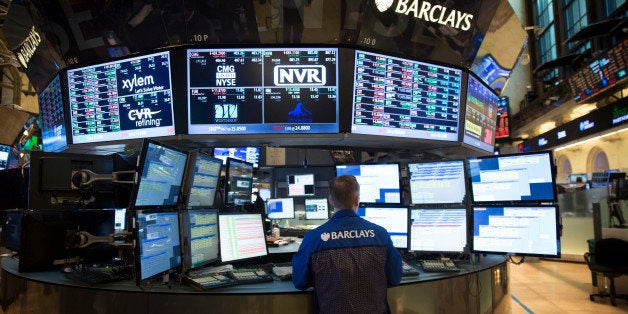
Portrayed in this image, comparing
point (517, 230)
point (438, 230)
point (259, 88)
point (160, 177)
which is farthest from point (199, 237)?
point (517, 230)

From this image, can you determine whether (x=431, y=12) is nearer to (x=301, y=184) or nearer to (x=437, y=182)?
(x=437, y=182)

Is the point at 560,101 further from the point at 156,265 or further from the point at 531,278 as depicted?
the point at 156,265

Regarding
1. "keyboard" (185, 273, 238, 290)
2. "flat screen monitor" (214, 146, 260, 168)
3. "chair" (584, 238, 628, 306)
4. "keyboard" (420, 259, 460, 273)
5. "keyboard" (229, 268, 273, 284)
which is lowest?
"chair" (584, 238, 628, 306)

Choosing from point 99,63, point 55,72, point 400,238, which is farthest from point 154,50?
point 400,238

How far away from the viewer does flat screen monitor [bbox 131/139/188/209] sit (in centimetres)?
223

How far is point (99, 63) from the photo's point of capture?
3.51m

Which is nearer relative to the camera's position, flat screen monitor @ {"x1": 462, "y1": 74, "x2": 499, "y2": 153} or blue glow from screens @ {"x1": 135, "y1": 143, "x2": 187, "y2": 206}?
blue glow from screens @ {"x1": 135, "y1": 143, "x2": 187, "y2": 206}

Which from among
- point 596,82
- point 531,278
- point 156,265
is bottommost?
point 531,278

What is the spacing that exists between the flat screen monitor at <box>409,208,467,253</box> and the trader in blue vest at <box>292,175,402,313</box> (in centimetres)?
108

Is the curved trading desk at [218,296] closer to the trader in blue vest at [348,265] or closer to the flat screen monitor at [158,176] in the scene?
the trader in blue vest at [348,265]

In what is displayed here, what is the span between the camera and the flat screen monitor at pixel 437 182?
323 centimetres

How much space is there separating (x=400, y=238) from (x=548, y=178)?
1111 millimetres

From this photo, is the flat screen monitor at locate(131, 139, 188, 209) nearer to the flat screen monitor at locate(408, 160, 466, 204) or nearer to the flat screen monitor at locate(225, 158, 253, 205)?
the flat screen monitor at locate(225, 158, 253, 205)

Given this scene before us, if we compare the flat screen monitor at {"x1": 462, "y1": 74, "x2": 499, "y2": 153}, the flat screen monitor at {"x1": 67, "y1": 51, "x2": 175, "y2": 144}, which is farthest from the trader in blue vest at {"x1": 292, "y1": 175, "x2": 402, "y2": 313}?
the flat screen monitor at {"x1": 462, "y1": 74, "x2": 499, "y2": 153}
